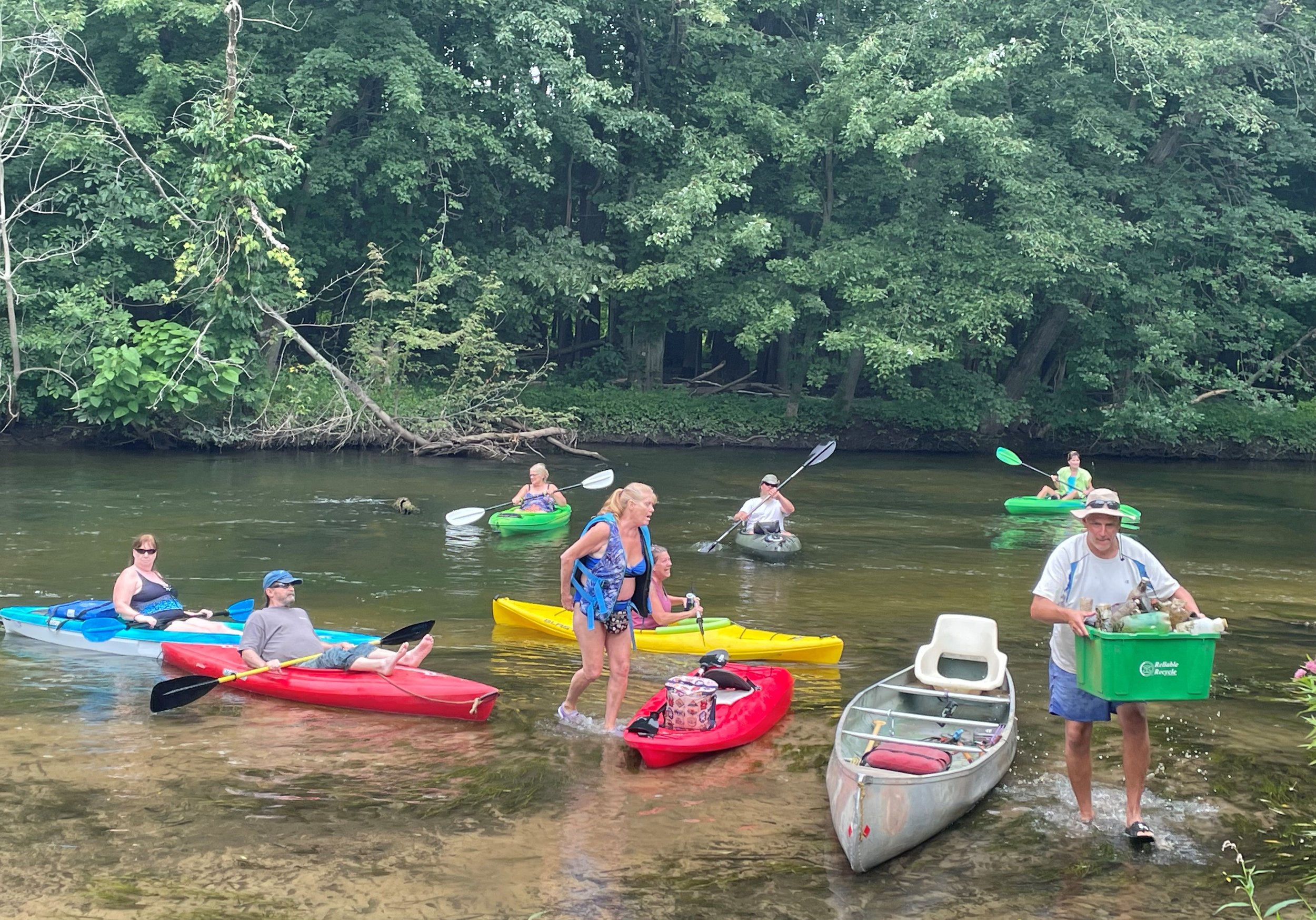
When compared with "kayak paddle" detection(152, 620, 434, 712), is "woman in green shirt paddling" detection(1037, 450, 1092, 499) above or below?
above

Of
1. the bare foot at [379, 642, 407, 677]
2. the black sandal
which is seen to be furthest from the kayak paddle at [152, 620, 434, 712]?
the black sandal

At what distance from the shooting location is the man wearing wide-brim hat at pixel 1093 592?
215 inches

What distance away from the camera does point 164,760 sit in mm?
7168

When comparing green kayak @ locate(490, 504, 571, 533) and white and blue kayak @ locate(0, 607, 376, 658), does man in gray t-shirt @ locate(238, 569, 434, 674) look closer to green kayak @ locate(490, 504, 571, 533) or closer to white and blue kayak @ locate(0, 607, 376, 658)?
white and blue kayak @ locate(0, 607, 376, 658)

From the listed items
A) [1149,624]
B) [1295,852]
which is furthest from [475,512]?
[1149,624]

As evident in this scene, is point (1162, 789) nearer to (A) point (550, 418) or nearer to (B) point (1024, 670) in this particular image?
(B) point (1024, 670)

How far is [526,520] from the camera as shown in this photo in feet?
51.8

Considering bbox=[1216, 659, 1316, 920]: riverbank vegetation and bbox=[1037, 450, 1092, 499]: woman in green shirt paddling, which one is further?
bbox=[1037, 450, 1092, 499]: woman in green shirt paddling

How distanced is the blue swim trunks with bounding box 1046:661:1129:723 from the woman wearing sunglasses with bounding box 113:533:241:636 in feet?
21.2

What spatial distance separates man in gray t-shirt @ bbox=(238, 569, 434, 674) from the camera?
8.36m

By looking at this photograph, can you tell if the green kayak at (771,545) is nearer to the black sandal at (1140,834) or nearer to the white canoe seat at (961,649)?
the white canoe seat at (961,649)

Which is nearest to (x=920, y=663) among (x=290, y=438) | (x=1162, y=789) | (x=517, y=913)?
(x=1162, y=789)

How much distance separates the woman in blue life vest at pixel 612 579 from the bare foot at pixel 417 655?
1.26 m

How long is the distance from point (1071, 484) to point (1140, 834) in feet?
46.8
